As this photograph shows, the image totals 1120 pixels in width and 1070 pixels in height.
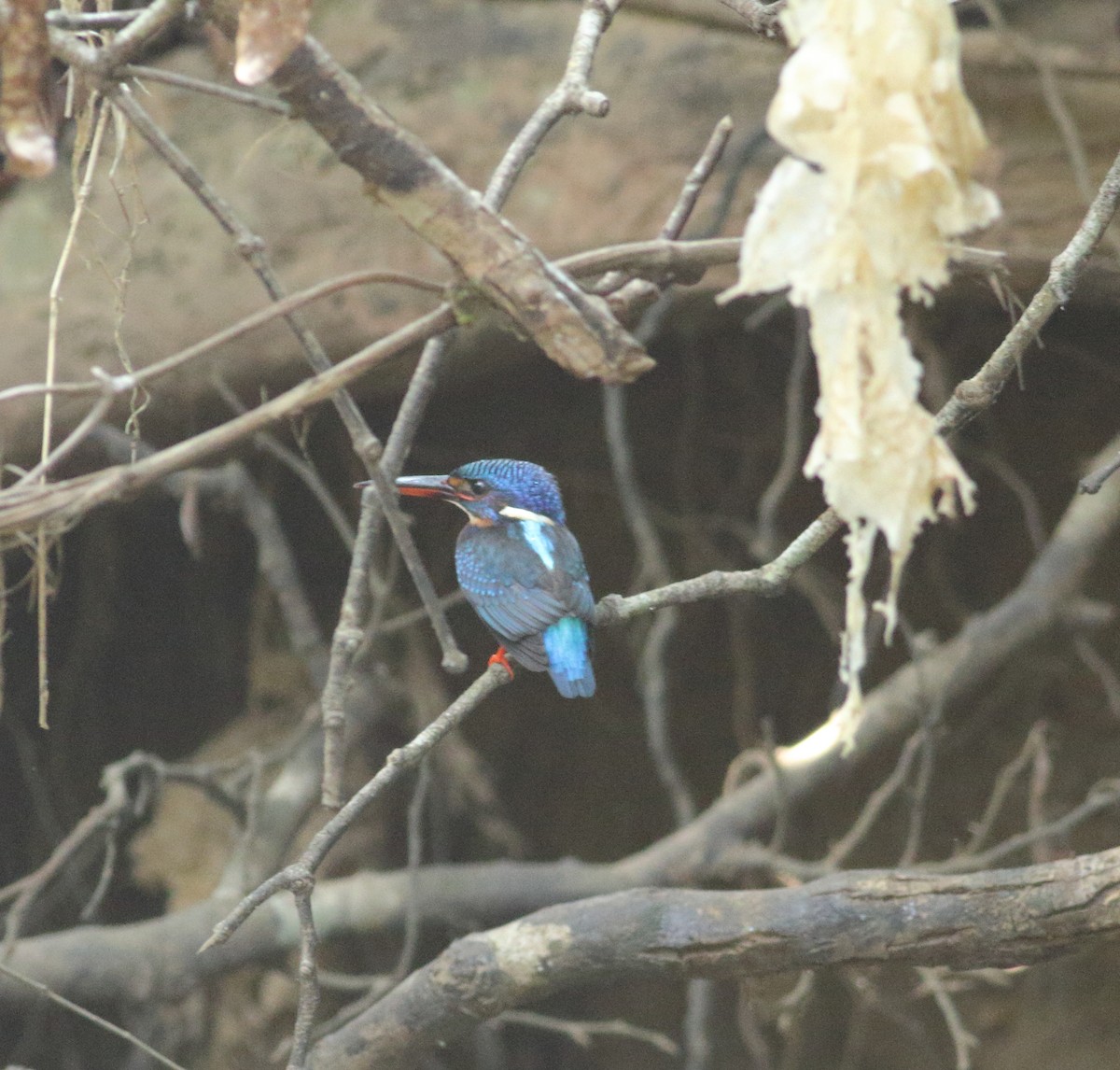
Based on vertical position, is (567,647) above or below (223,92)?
below

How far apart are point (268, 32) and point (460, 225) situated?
0.63 feet

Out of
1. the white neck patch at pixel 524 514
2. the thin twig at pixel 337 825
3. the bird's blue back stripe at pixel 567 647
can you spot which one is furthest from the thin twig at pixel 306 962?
the white neck patch at pixel 524 514

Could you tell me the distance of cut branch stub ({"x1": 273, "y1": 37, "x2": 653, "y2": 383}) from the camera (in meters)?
1.02

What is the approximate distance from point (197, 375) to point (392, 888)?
3.85ft

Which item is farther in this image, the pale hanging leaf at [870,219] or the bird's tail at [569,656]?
the bird's tail at [569,656]

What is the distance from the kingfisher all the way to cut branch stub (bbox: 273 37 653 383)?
0.85m

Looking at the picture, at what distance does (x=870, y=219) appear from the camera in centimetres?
103

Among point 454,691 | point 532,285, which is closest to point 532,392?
point 454,691

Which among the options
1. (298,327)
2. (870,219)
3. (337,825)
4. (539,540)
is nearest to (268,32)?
(298,327)

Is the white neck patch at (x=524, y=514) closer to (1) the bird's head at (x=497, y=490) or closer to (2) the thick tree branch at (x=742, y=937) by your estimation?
(1) the bird's head at (x=497, y=490)

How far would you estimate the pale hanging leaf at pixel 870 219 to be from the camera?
3.35 feet

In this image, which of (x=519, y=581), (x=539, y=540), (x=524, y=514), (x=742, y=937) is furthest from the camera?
(x=524, y=514)

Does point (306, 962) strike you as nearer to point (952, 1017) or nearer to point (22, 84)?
point (22, 84)

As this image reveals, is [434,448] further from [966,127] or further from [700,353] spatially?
[966,127]
